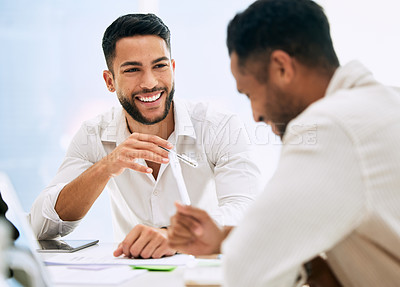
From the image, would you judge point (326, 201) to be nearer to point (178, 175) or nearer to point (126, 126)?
point (178, 175)

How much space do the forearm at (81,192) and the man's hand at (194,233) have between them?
37.2 inches

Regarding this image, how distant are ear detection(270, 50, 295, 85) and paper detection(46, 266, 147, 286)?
662 mm

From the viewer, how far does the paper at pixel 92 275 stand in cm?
112

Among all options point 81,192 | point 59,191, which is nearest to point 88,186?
point 81,192

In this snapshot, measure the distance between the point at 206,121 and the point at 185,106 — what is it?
16 cm

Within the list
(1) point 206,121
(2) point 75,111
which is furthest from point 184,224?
(2) point 75,111

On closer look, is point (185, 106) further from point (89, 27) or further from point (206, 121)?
point (89, 27)

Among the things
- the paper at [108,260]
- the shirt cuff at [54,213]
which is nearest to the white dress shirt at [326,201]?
the paper at [108,260]

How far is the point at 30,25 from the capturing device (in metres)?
4.02

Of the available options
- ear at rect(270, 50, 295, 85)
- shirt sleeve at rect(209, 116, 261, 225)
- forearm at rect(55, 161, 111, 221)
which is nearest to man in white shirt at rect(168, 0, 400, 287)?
ear at rect(270, 50, 295, 85)

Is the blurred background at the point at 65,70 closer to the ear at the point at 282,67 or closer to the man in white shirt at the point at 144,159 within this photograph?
the man in white shirt at the point at 144,159

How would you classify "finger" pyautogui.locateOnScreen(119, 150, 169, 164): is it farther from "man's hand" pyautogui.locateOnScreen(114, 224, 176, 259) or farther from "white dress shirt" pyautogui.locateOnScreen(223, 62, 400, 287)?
"white dress shirt" pyautogui.locateOnScreen(223, 62, 400, 287)

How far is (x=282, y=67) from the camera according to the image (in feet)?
→ 3.25

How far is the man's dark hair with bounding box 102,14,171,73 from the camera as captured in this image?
2.16m
